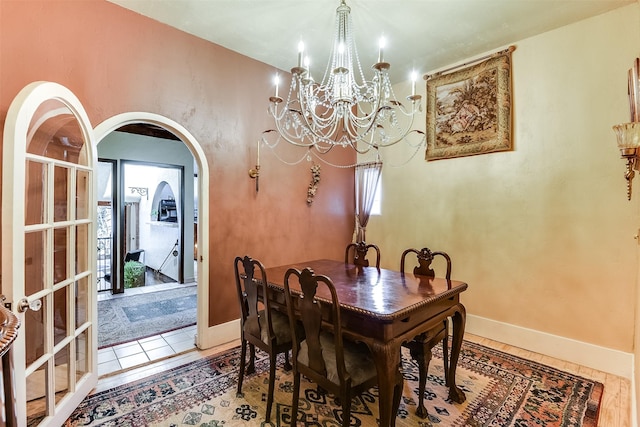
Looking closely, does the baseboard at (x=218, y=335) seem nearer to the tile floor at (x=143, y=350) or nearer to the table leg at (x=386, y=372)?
the tile floor at (x=143, y=350)

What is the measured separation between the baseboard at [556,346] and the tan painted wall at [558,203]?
0.06 metres

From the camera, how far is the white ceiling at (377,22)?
2455 millimetres

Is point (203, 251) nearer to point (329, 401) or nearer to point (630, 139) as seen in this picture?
point (329, 401)

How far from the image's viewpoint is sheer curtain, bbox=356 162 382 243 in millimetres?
4238

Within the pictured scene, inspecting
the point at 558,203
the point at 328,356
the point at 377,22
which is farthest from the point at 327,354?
the point at 377,22

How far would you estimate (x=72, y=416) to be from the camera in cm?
194

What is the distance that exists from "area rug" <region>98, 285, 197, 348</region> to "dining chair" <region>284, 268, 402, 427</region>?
7.47 ft

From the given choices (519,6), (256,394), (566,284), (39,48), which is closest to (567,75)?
(519,6)

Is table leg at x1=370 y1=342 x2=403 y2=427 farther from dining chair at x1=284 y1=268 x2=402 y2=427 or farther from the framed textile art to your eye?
the framed textile art

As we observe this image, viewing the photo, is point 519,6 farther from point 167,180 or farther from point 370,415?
point 167,180

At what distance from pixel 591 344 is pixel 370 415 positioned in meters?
2.17

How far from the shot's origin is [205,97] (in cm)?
301

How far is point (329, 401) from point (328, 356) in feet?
1.98

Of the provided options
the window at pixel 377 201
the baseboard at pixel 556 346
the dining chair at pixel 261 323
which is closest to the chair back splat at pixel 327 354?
the dining chair at pixel 261 323
